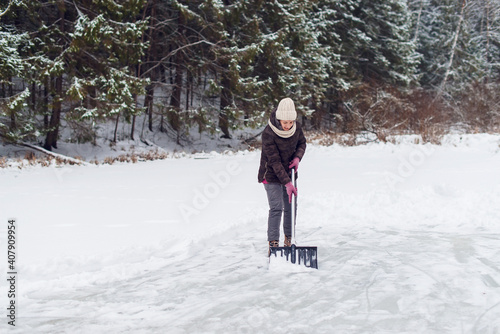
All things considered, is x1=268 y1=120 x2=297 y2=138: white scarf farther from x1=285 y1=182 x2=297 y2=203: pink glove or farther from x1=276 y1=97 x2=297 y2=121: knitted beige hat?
x1=285 y1=182 x2=297 y2=203: pink glove

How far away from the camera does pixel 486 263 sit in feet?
15.7

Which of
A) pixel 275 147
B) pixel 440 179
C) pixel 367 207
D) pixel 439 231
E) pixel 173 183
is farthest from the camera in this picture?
pixel 173 183

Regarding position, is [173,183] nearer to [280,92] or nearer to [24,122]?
[24,122]

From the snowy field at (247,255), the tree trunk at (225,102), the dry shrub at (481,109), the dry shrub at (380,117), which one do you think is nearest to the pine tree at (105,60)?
the snowy field at (247,255)

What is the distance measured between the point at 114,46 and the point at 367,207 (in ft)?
34.6

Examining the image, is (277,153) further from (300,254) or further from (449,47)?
(449,47)

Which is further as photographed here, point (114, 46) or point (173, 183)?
point (114, 46)

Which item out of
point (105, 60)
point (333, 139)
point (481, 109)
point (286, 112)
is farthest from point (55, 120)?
point (481, 109)

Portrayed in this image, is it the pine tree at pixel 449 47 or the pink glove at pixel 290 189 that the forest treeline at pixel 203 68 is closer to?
the pine tree at pixel 449 47

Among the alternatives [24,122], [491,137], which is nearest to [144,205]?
[24,122]

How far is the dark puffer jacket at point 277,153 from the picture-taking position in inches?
195

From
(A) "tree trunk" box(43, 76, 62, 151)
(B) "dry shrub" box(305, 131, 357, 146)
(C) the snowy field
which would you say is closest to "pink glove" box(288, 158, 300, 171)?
(C) the snowy field

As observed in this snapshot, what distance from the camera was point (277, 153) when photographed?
5.01 metres

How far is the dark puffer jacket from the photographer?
495 cm
